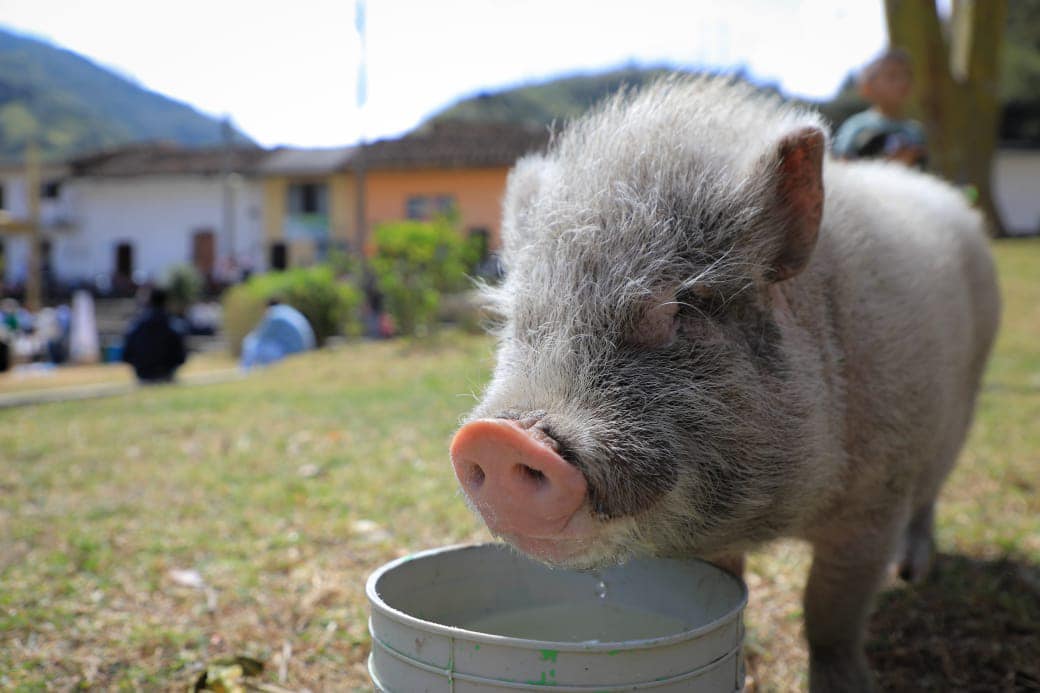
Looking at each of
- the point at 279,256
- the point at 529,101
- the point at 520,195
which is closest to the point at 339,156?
the point at 279,256

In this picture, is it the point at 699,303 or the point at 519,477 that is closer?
the point at 519,477

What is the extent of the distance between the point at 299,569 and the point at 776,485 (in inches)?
87.0

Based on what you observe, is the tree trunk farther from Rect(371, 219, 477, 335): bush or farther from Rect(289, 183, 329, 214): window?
Rect(289, 183, 329, 214): window

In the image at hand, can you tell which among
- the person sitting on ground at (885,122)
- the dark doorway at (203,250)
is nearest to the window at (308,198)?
the dark doorway at (203,250)

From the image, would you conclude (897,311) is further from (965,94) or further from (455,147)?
(455,147)

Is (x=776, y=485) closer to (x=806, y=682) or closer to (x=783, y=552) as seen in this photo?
(x=806, y=682)

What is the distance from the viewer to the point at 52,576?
351 centimetres

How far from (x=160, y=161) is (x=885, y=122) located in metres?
42.4

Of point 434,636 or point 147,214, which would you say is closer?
point 434,636

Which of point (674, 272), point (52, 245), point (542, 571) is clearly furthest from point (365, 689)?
point (52, 245)

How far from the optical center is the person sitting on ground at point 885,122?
536 cm

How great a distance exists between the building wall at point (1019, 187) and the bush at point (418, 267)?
1152 inches

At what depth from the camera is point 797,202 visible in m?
2.34

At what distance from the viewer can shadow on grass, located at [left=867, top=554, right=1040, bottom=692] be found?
2854 millimetres
